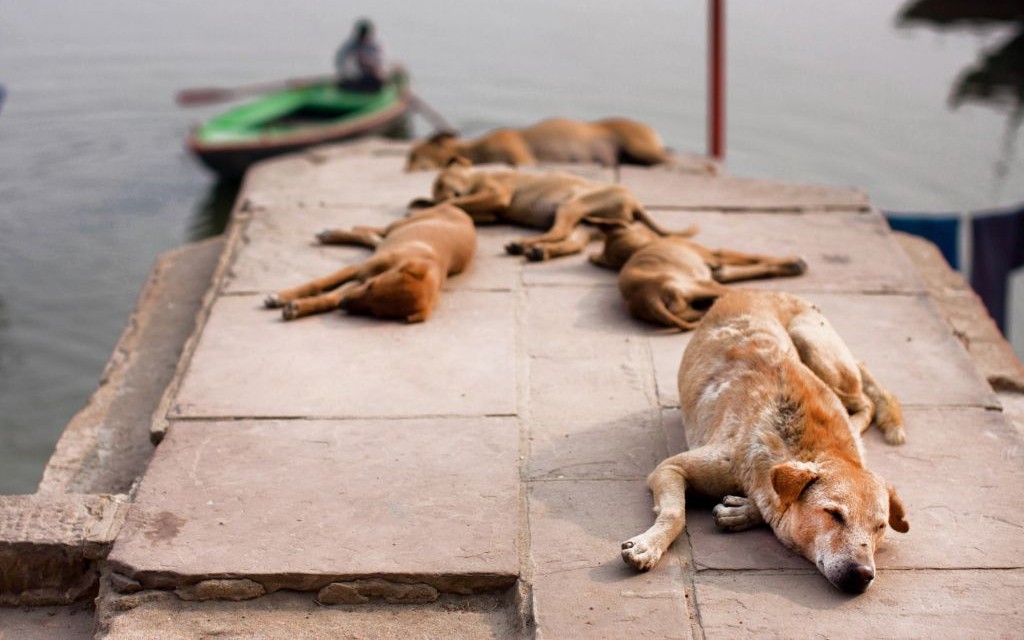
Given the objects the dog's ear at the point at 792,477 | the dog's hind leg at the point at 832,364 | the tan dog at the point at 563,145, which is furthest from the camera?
the tan dog at the point at 563,145

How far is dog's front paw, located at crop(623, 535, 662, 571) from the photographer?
198 inches

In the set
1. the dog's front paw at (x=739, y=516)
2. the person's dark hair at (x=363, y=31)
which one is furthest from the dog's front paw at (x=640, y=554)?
the person's dark hair at (x=363, y=31)

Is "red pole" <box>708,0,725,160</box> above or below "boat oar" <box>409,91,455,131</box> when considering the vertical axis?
above

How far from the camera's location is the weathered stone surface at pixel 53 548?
17.8 ft

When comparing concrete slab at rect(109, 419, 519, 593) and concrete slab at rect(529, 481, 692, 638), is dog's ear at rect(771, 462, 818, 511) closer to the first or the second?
concrete slab at rect(529, 481, 692, 638)

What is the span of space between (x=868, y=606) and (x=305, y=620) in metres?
2.32

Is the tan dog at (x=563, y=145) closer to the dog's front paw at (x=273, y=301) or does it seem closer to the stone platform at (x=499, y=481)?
the stone platform at (x=499, y=481)

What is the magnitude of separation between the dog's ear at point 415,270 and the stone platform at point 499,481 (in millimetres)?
320

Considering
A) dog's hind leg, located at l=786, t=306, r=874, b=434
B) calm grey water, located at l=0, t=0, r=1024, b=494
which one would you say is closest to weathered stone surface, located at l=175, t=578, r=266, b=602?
dog's hind leg, located at l=786, t=306, r=874, b=434

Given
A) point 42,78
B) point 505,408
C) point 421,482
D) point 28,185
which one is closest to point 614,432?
point 505,408

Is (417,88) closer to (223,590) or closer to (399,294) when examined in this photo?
(399,294)

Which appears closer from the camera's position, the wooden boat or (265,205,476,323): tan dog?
(265,205,476,323): tan dog

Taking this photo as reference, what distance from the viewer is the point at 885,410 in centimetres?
626

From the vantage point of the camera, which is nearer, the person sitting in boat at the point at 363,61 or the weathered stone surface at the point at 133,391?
the weathered stone surface at the point at 133,391
